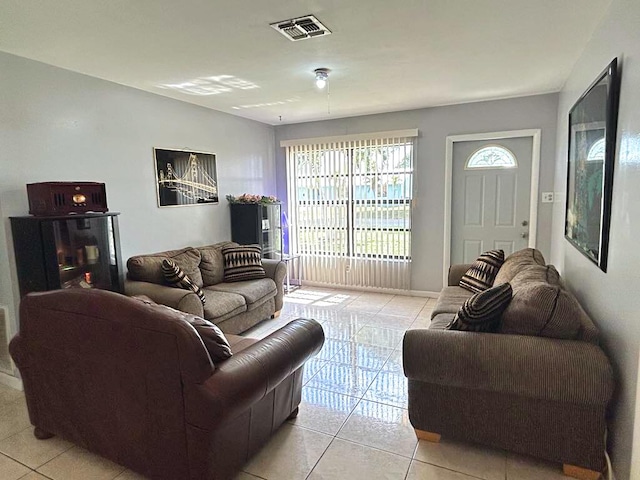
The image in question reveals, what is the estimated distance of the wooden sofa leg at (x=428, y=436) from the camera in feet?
7.06

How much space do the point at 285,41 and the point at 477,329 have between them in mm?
2235

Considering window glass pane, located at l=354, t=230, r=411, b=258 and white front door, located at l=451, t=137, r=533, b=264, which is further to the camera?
window glass pane, located at l=354, t=230, r=411, b=258

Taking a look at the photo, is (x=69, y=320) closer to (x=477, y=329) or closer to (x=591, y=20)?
(x=477, y=329)

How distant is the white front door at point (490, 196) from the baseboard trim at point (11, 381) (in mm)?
4616

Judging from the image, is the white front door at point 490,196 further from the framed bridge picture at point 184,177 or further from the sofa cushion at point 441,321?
the framed bridge picture at point 184,177

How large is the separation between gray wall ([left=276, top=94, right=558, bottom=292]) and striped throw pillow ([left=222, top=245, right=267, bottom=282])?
2.12 m

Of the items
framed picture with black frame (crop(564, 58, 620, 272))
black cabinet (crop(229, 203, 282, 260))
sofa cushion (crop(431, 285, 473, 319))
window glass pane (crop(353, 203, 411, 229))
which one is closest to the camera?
framed picture with black frame (crop(564, 58, 620, 272))

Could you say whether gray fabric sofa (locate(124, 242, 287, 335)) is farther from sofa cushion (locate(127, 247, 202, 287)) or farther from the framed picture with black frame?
the framed picture with black frame

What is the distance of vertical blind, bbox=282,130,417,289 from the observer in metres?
5.04

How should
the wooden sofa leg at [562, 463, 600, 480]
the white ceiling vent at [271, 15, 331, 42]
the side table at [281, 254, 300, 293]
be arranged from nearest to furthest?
the wooden sofa leg at [562, 463, 600, 480] < the white ceiling vent at [271, 15, 331, 42] < the side table at [281, 254, 300, 293]

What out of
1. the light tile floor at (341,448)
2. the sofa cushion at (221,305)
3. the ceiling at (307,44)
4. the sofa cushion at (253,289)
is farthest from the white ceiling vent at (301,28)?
the light tile floor at (341,448)

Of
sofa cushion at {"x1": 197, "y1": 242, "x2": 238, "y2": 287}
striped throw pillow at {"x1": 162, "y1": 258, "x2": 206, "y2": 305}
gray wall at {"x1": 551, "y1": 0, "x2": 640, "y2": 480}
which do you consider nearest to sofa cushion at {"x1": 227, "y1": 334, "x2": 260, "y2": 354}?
striped throw pillow at {"x1": 162, "y1": 258, "x2": 206, "y2": 305}

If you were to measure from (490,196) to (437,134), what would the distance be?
3.32 ft

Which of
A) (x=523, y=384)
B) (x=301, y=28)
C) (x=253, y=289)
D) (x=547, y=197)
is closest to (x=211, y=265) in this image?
(x=253, y=289)
